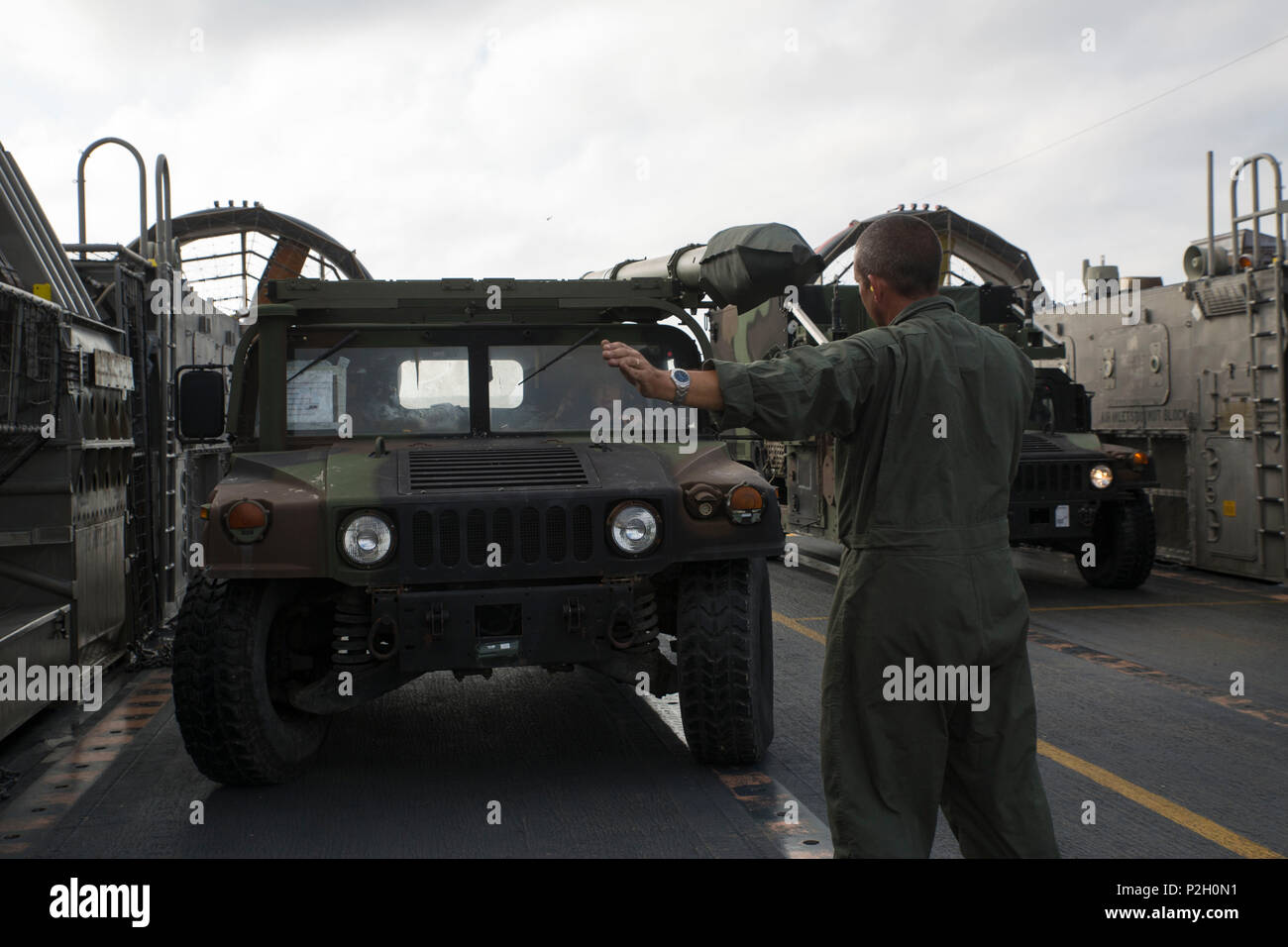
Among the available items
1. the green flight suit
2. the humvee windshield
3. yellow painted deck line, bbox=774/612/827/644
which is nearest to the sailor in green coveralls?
the green flight suit

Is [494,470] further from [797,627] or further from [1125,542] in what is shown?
[1125,542]

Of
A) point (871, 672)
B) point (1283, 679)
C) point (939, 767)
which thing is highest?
point (871, 672)

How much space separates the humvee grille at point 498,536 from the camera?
15.4 feet

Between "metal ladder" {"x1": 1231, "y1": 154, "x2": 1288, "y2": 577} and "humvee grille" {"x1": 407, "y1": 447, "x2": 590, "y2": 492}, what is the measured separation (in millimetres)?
7835

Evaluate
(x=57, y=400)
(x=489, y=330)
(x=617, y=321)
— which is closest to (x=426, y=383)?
(x=489, y=330)

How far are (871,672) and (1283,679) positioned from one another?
17.2 ft

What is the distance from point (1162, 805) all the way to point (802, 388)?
2972mm

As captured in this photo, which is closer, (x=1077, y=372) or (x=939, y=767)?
(x=939, y=767)

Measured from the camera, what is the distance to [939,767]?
2.82m

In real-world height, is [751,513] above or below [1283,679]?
above

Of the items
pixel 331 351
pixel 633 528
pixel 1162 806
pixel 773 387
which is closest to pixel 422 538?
pixel 633 528

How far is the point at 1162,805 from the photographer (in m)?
4.77

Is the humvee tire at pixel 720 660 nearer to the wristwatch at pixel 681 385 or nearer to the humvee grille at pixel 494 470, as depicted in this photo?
the humvee grille at pixel 494 470
